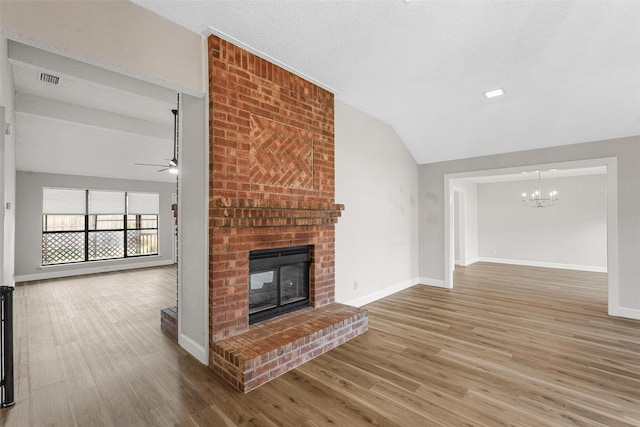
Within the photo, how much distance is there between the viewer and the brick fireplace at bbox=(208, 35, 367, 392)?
2527mm

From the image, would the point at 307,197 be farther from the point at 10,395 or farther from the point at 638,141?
the point at 638,141

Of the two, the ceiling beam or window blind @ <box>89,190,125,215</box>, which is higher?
the ceiling beam

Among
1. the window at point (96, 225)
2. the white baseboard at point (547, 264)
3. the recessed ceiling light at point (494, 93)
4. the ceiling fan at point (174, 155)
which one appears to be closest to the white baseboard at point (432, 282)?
the recessed ceiling light at point (494, 93)

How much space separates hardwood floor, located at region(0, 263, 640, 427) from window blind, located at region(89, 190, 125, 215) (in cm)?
394

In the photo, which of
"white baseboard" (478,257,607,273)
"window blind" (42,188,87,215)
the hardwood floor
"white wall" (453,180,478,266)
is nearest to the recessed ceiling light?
the hardwood floor

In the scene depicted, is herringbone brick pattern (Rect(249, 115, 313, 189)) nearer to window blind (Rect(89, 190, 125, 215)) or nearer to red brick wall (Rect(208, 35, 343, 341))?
red brick wall (Rect(208, 35, 343, 341))

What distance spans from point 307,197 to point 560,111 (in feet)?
11.4

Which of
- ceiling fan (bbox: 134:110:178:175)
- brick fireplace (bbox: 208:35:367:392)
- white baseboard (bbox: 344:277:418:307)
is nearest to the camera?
brick fireplace (bbox: 208:35:367:392)

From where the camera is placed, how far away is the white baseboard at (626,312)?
3.81 meters

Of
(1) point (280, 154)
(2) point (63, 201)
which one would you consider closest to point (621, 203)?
(1) point (280, 154)

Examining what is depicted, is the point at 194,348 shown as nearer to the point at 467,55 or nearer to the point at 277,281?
the point at 277,281

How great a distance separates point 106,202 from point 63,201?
86 centimetres

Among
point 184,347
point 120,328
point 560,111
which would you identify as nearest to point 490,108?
point 560,111

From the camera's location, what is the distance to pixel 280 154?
10.2 ft
